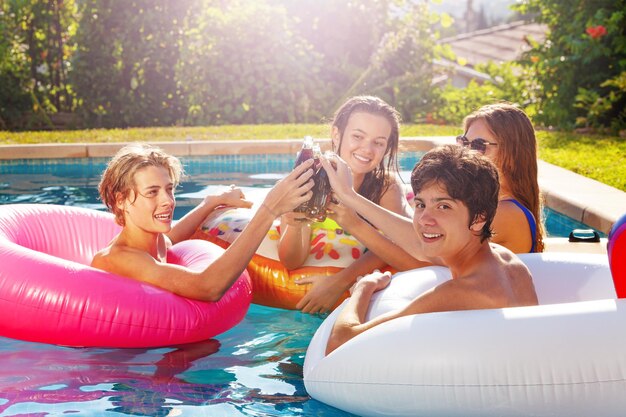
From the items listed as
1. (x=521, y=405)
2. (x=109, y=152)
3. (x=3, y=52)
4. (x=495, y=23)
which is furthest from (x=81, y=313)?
(x=495, y=23)

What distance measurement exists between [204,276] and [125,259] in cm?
37

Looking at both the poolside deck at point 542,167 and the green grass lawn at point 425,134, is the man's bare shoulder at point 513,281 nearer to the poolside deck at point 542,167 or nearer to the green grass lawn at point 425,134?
the poolside deck at point 542,167

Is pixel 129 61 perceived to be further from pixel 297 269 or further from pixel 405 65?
pixel 297 269

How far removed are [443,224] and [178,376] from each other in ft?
4.42

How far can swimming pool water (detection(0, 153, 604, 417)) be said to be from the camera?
3275mm

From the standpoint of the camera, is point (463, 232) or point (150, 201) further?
point (150, 201)

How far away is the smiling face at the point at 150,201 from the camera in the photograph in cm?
385

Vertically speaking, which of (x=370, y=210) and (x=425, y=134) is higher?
(x=370, y=210)

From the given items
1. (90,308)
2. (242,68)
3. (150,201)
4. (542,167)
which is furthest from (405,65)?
(90,308)

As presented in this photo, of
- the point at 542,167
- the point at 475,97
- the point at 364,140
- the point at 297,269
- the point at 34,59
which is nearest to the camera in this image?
the point at 364,140

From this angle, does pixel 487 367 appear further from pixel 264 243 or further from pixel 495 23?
pixel 495 23

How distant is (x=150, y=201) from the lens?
386 cm

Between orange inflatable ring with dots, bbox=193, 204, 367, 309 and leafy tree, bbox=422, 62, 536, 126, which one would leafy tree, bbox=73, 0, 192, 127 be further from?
orange inflatable ring with dots, bbox=193, 204, 367, 309

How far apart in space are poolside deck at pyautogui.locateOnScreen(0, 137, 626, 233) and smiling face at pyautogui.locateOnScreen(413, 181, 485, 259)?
1585mm
